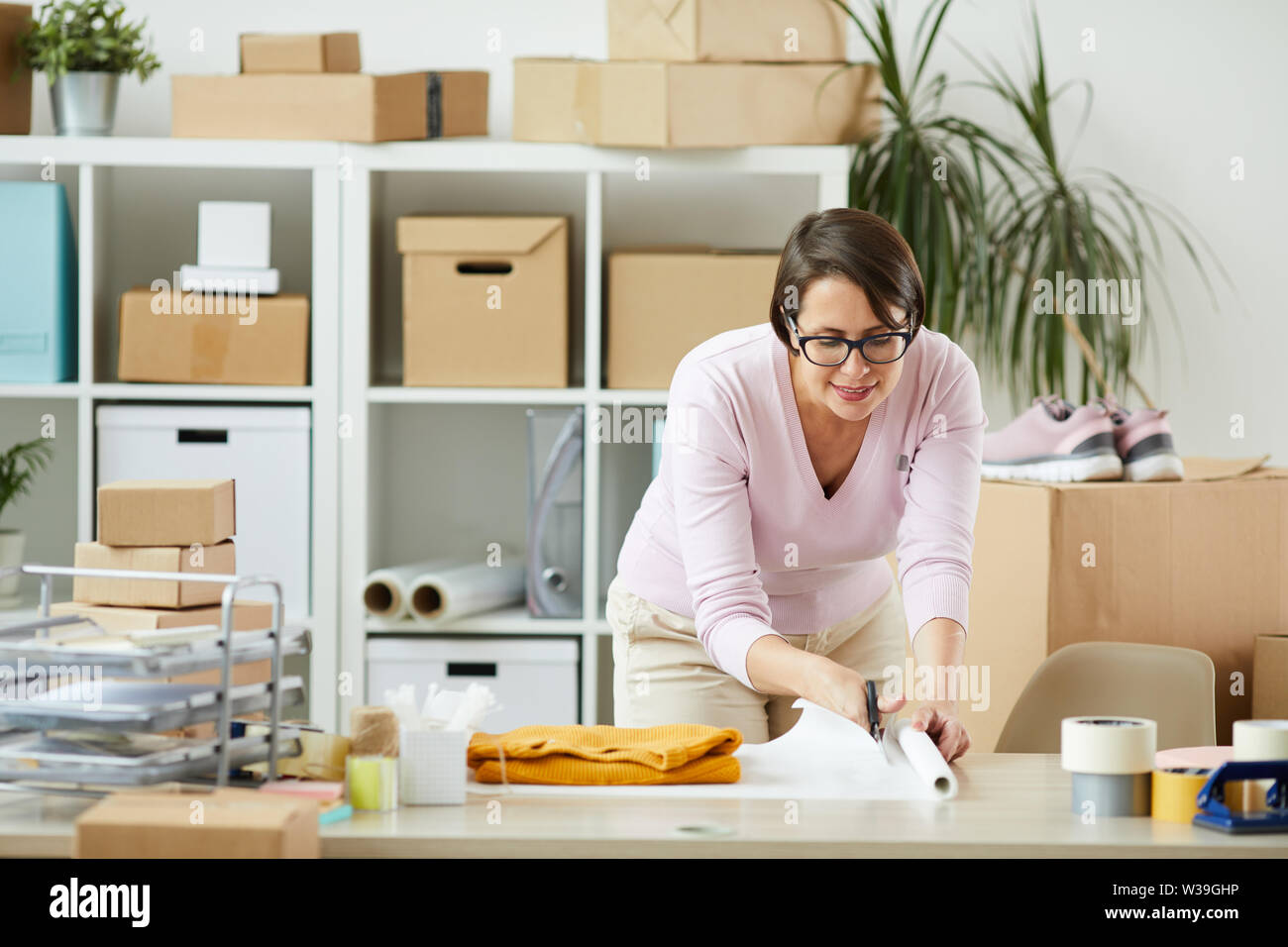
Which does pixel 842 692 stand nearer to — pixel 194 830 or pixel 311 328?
pixel 194 830

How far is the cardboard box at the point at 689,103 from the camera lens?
2.74 meters

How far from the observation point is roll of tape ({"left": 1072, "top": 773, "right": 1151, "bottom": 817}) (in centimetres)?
137

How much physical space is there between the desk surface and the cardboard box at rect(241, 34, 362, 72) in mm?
1881

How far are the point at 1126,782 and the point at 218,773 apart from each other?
0.92 metres

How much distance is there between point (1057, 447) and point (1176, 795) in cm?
124

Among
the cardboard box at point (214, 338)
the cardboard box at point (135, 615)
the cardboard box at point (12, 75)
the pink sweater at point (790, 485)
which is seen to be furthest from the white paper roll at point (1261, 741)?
the cardboard box at point (12, 75)

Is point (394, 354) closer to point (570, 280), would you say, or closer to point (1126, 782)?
point (570, 280)

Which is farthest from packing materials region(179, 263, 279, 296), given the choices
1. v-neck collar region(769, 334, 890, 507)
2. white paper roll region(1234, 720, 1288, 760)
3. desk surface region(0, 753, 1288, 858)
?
white paper roll region(1234, 720, 1288, 760)

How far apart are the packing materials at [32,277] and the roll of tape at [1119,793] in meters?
2.37

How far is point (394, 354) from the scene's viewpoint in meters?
3.25

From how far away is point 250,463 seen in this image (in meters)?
2.88

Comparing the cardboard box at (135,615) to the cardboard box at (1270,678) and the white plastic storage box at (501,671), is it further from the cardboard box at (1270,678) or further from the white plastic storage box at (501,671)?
the cardboard box at (1270,678)

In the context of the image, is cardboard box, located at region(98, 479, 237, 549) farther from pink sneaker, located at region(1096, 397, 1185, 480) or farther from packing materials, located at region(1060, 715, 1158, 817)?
pink sneaker, located at region(1096, 397, 1185, 480)

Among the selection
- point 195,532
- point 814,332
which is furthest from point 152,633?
point 814,332
